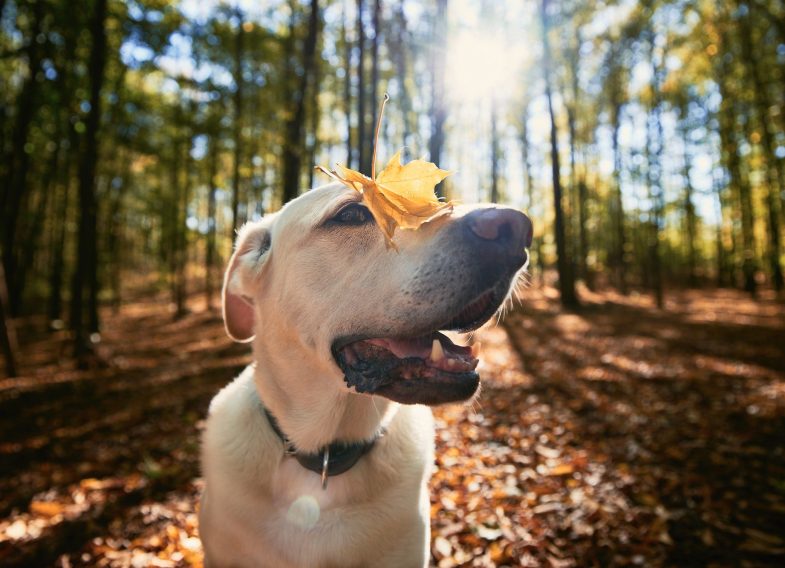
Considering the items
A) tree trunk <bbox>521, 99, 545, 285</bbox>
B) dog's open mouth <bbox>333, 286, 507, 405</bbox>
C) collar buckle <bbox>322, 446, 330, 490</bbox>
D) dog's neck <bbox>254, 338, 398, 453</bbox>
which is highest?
tree trunk <bbox>521, 99, 545, 285</bbox>

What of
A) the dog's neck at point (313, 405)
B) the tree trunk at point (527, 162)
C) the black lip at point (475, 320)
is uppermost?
the tree trunk at point (527, 162)

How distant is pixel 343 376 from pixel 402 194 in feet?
2.96

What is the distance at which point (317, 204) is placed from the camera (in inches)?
95.3

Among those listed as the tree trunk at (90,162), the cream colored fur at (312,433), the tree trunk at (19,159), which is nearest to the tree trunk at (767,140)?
the cream colored fur at (312,433)

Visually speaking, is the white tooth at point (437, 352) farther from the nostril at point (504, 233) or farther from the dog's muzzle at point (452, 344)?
the nostril at point (504, 233)

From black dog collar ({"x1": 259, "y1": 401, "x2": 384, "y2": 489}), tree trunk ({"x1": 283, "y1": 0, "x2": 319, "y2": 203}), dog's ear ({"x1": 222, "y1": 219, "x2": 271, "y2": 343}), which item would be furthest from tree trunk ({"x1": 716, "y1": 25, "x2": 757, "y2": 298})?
black dog collar ({"x1": 259, "y1": 401, "x2": 384, "y2": 489})

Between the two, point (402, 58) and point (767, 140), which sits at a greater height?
point (402, 58)

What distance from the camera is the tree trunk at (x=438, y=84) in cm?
1225

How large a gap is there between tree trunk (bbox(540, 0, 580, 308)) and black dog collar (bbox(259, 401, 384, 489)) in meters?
15.9

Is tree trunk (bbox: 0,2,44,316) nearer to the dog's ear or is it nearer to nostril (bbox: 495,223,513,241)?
the dog's ear

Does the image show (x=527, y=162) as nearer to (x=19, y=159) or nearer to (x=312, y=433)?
(x=19, y=159)

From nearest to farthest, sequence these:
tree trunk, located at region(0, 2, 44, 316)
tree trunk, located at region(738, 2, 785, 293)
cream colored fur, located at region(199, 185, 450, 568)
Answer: cream colored fur, located at region(199, 185, 450, 568)
tree trunk, located at region(0, 2, 44, 316)
tree trunk, located at region(738, 2, 785, 293)

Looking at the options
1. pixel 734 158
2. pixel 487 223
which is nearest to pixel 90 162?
pixel 487 223

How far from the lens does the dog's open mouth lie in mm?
1898
